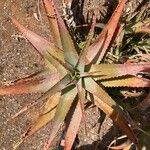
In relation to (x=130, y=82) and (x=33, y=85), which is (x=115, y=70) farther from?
(x=33, y=85)

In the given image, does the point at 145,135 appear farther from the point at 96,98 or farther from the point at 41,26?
the point at 41,26

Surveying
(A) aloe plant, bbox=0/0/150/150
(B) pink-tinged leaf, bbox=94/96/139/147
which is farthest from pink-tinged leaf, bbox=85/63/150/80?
(B) pink-tinged leaf, bbox=94/96/139/147

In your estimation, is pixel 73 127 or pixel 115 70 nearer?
pixel 115 70

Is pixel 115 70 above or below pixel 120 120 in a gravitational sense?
above

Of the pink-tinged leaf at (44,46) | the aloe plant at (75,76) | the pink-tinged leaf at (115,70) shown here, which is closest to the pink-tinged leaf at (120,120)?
the aloe plant at (75,76)

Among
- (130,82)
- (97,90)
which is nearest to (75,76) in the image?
(97,90)

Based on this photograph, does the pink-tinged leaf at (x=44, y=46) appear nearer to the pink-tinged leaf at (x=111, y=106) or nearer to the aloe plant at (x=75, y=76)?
the aloe plant at (x=75, y=76)
